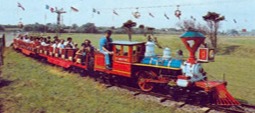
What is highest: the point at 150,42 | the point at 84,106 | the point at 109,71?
the point at 150,42

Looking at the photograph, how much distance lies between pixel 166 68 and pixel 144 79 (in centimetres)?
128

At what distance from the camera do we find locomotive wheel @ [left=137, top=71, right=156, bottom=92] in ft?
41.8

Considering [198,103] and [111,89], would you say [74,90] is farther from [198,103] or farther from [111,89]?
[198,103]

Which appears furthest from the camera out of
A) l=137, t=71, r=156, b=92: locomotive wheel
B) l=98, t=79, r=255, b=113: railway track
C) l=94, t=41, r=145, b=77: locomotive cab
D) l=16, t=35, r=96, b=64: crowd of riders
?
l=16, t=35, r=96, b=64: crowd of riders

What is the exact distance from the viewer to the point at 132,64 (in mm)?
13203

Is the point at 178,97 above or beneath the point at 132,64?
beneath

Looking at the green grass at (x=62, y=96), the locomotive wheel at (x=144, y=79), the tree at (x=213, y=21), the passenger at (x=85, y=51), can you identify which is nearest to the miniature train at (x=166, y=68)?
the locomotive wheel at (x=144, y=79)

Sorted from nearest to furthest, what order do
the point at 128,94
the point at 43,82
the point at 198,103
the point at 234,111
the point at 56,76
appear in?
1. the point at 234,111
2. the point at 198,103
3. the point at 128,94
4. the point at 43,82
5. the point at 56,76

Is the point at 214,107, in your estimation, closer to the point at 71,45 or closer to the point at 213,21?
the point at 71,45

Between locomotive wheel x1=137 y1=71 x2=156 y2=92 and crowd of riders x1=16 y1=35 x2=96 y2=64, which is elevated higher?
crowd of riders x1=16 y1=35 x2=96 y2=64

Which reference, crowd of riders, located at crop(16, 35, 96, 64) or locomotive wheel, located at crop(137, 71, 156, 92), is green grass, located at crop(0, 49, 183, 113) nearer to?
locomotive wheel, located at crop(137, 71, 156, 92)

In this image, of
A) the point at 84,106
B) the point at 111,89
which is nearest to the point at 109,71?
the point at 111,89

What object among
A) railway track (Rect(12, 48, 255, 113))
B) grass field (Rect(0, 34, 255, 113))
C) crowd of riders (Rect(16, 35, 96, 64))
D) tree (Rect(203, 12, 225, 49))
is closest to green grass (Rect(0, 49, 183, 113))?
grass field (Rect(0, 34, 255, 113))

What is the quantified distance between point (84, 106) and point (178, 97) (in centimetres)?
339
